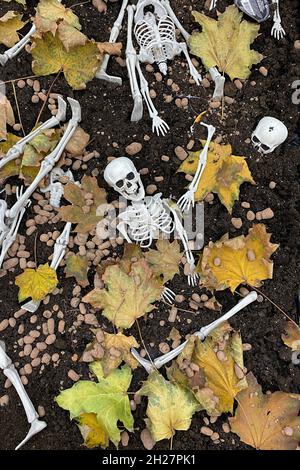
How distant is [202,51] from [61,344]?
0.78 meters

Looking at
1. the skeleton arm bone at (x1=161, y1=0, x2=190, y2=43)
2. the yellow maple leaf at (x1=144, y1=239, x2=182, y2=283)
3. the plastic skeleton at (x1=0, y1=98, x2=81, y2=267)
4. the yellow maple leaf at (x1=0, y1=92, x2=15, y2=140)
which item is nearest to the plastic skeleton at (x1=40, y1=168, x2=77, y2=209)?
the plastic skeleton at (x1=0, y1=98, x2=81, y2=267)

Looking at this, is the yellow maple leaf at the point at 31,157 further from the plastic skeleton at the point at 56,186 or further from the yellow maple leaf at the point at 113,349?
the yellow maple leaf at the point at 113,349

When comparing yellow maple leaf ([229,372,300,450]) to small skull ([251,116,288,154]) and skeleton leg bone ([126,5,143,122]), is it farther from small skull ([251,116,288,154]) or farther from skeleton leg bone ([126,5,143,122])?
skeleton leg bone ([126,5,143,122])

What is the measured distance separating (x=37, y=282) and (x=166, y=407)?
0.39 meters

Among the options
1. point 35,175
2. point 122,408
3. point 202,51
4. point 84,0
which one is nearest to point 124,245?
point 35,175

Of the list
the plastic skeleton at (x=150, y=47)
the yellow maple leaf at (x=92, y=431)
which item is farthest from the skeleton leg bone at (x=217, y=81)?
the yellow maple leaf at (x=92, y=431)

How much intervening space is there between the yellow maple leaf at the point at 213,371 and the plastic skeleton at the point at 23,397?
300mm

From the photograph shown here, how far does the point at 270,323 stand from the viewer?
1.30 m

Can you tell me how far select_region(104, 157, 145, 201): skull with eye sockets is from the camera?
123 cm

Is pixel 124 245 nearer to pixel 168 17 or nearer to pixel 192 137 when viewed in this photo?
pixel 192 137

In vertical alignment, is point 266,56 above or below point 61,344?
above

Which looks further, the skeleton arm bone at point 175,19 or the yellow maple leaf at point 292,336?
the skeleton arm bone at point 175,19

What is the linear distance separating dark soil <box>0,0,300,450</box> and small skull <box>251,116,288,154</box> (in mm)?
30

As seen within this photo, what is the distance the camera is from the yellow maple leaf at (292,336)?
1286mm
